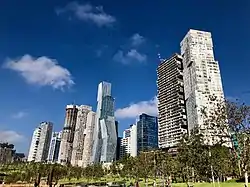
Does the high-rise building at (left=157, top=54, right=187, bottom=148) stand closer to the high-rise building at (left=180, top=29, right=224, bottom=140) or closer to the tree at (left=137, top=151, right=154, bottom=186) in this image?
the high-rise building at (left=180, top=29, right=224, bottom=140)

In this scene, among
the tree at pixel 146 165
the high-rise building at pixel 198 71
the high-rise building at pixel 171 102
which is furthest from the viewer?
the high-rise building at pixel 171 102

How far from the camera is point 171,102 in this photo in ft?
550

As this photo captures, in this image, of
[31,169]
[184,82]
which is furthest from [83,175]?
[184,82]

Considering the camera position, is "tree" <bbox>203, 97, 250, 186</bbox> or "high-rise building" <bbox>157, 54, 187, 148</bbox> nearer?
"tree" <bbox>203, 97, 250, 186</bbox>

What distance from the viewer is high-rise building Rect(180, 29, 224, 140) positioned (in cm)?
14477

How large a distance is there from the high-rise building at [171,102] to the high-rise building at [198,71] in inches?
228

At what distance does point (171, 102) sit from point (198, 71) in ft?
91.7

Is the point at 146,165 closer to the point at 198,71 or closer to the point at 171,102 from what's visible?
the point at 198,71

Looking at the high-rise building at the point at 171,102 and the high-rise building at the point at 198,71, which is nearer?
the high-rise building at the point at 198,71

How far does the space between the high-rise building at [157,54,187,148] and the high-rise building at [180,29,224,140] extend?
579cm

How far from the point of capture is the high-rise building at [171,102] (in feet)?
509

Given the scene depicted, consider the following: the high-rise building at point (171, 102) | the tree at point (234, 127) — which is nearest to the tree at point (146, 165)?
the tree at point (234, 127)

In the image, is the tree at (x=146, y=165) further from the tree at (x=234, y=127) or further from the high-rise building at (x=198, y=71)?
the high-rise building at (x=198, y=71)

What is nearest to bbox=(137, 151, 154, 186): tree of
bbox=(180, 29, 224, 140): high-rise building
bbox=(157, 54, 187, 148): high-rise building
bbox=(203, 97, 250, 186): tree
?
bbox=(203, 97, 250, 186): tree
